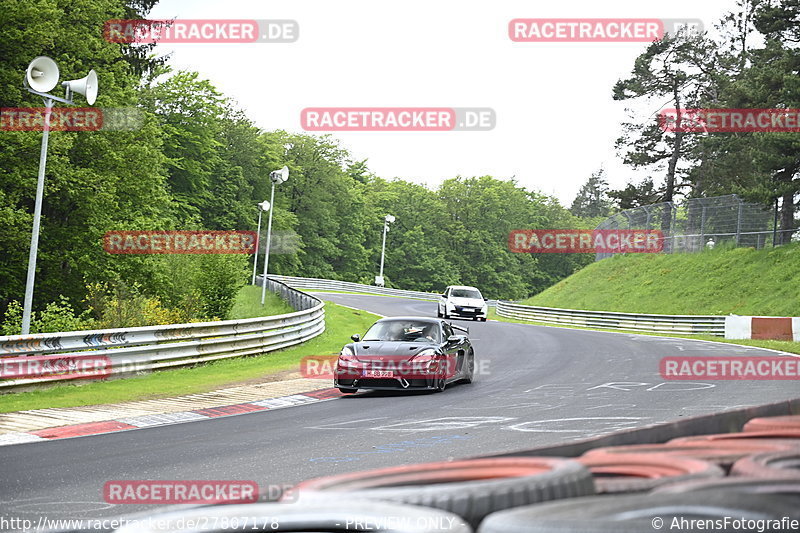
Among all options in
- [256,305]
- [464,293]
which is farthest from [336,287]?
[464,293]

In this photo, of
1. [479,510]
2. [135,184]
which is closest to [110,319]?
[135,184]

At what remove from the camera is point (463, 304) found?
140 ft

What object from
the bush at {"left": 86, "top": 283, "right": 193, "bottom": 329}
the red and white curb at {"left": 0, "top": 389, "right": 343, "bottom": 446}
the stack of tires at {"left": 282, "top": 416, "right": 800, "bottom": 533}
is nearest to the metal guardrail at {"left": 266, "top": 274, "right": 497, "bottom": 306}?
the bush at {"left": 86, "top": 283, "right": 193, "bottom": 329}

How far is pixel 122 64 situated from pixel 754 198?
3069 centimetres

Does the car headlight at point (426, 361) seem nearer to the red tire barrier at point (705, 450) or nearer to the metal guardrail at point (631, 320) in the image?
the red tire barrier at point (705, 450)

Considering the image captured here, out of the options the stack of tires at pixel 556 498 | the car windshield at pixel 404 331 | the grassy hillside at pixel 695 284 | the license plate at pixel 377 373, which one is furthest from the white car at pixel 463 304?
the stack of tires at pixel 556 498

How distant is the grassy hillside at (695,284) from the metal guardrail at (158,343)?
26460 mm

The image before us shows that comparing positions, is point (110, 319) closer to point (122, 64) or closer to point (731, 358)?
point (731, 358)

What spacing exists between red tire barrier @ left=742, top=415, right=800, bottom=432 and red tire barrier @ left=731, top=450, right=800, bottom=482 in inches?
51.0

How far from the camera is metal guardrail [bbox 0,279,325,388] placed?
47.2 ft

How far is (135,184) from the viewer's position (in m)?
38.9

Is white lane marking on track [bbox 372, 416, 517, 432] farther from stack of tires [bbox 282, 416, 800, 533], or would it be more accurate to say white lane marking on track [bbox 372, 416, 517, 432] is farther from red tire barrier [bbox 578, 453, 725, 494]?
red tire barrier [bbox 578, 453, 725, 494]

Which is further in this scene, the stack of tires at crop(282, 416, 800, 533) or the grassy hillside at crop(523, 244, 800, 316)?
the grassy hillside at crop(523, 244, 800, 316)

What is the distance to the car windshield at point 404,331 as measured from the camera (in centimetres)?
1648
